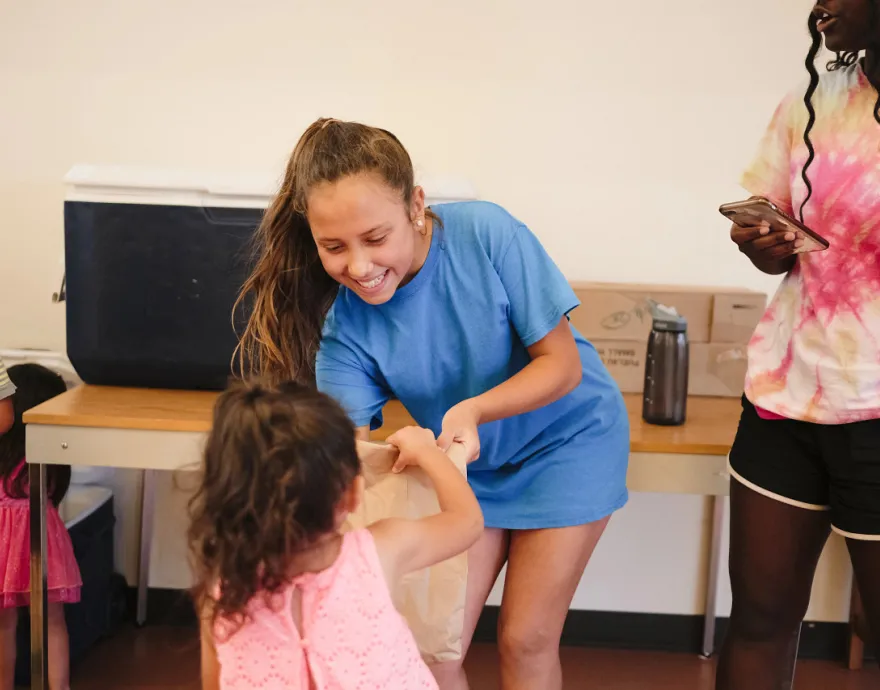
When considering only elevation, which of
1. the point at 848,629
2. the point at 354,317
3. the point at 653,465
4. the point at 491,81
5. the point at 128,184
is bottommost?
the point at 848,629

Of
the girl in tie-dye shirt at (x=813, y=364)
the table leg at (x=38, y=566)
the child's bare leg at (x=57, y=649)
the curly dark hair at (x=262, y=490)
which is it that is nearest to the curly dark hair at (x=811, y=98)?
the girl in tie-dye shirt at (x=813, y=364)

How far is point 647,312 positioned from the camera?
200 cm

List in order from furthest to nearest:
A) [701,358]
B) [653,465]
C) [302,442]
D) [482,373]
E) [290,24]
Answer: [290,24], [701,358], [653,465], [482,373], [302,442]

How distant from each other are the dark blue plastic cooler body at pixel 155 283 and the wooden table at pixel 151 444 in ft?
0.33

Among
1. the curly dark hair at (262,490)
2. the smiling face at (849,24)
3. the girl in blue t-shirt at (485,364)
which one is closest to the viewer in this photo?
the curly dark hair at (262,490)

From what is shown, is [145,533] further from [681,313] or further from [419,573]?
[681,313]

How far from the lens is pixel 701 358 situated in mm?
2021

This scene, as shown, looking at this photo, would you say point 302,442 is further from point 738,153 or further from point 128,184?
point 738,153

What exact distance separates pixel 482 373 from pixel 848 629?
1.54 metres

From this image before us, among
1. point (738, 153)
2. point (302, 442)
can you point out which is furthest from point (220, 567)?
point (738, 153)

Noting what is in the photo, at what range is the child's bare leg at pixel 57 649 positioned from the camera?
1.97 meters

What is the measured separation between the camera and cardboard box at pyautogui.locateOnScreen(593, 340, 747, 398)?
6.59 ft

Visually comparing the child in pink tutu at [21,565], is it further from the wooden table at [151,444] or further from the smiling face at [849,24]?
the smiling face at [849,24]

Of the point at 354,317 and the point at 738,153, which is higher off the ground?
the point at 738,153
